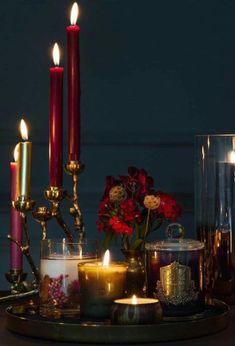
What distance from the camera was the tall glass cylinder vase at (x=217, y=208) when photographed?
128cm

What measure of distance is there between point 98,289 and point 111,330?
82 mm

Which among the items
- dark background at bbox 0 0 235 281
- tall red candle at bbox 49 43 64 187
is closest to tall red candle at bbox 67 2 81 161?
tall red candle at bbox 49 43 64 187

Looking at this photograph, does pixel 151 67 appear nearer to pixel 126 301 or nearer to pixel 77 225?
pixel 77 225

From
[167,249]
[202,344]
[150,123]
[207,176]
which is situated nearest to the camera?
[202,344]

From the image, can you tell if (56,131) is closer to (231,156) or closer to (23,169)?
(23,169)

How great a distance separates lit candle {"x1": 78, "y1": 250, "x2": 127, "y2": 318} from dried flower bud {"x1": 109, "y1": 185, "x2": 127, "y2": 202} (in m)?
0.19

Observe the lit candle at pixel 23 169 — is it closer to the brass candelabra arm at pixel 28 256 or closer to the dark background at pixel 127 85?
the brass candelabra arm at pixel 28 256

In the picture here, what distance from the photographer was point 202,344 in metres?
0.99

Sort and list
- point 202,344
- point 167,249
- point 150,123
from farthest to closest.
Result: point 150,123, point 167,249, point 202,344

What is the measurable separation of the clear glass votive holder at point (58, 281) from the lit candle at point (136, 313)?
0.10 meters

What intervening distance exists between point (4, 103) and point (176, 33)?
348 millimetres

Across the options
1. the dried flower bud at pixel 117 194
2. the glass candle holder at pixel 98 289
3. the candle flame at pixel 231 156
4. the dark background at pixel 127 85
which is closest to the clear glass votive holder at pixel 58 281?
the glass candle holder at pixel 98 289

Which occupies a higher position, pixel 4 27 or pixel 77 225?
pixel 4 27

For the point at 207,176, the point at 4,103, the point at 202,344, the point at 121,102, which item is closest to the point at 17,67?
the point at 4,103
